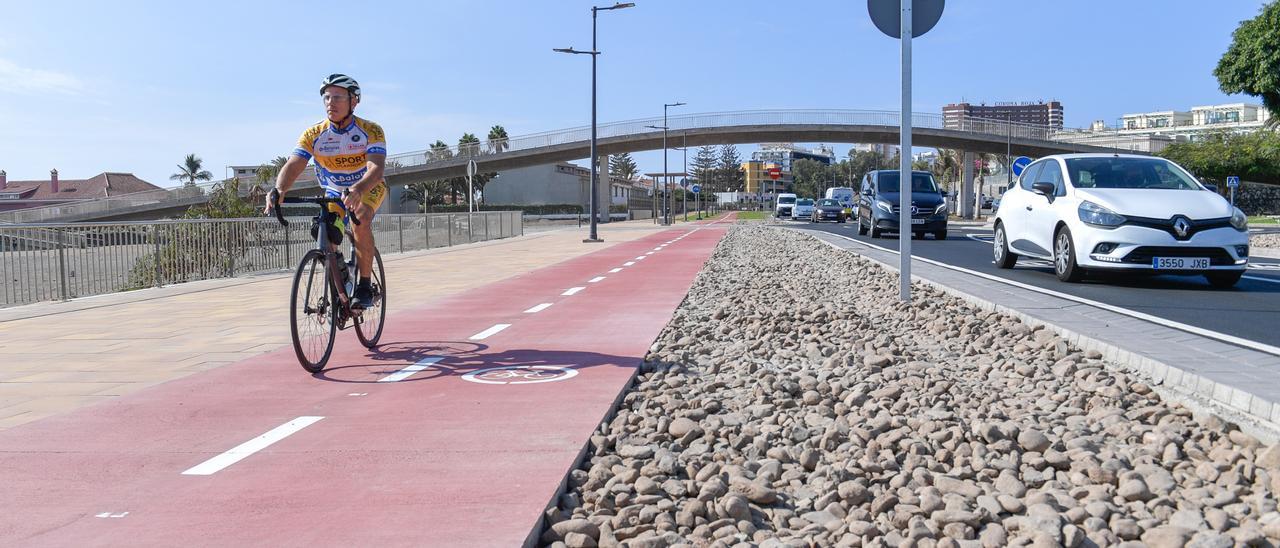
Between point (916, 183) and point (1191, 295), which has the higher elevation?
point (916, 183)

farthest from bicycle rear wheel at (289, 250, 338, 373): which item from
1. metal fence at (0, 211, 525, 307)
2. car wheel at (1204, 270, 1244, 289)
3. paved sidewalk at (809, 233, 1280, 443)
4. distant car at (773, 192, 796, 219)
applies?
distant car at (773, 192, 796, 219)

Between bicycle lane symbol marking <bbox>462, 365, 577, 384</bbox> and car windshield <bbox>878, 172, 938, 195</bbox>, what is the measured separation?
71.5ft

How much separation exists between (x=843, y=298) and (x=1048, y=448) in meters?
6.21

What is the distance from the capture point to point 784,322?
7828 millimetres

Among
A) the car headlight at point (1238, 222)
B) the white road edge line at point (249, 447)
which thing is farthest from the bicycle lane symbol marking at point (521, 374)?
the car headlight at point (1238, 222)

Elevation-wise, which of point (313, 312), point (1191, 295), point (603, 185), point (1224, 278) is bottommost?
point (1191, 295)

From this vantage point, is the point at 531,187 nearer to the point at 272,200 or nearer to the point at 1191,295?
the point at 1191,295

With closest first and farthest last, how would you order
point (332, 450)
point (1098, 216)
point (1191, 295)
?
point (332, 450), point (1191, 295), point (1098, 216)

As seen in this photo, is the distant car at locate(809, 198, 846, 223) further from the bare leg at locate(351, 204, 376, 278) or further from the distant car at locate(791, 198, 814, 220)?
the bare leg at locate(351, 204, 376, 278)

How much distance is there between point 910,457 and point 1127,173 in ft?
28.6

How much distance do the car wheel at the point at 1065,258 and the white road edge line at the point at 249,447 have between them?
29.2ft

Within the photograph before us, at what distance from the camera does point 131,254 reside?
13391 millimetres

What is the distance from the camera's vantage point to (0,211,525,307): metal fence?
11516 millimetres

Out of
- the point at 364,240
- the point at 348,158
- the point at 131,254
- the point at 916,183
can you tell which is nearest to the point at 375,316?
the point at 364,240
